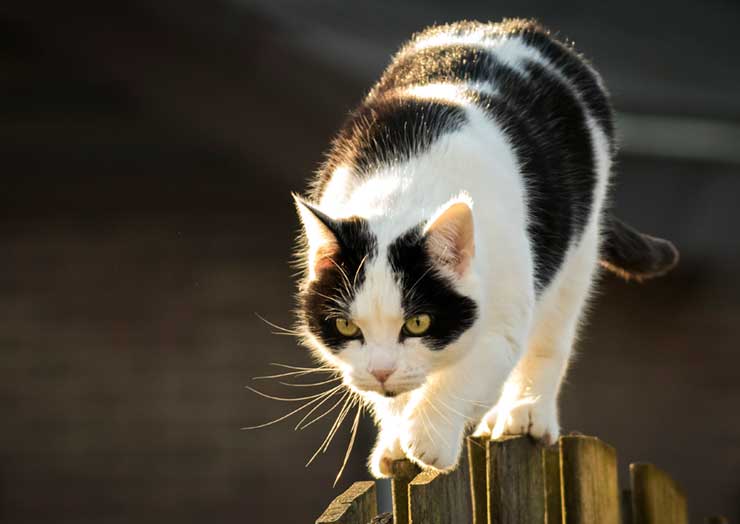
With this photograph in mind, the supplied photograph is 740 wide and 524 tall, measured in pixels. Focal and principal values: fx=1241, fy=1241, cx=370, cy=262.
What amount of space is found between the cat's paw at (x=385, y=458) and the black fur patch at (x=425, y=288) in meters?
0.25

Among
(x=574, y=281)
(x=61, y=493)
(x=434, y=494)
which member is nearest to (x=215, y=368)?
(x=61, y=493)

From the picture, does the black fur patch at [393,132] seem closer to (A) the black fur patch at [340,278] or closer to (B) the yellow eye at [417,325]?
(A) the black fur patch at [340,278]

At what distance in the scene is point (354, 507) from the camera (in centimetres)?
246

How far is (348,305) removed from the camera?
293cm

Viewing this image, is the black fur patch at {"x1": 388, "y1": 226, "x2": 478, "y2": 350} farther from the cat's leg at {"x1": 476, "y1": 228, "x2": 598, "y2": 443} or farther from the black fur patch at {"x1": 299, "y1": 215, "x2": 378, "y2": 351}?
the cat's leg at {"x1": 476, "y1": 228, "x2": 598, "y2": 443}

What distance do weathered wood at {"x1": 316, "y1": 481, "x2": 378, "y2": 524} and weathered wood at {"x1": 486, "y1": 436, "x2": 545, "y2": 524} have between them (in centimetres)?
37

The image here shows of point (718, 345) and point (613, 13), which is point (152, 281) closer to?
point (613, 13)

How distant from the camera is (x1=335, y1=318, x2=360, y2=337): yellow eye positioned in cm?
295

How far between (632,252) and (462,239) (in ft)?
4.36

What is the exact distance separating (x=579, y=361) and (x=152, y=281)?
277 centimetres

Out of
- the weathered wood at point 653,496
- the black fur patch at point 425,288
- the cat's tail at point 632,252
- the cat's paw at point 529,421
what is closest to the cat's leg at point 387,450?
the black fur patch at point 425,288

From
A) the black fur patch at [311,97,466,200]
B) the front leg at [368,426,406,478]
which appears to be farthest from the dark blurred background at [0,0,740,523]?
the front leg at [368,426,406,478]

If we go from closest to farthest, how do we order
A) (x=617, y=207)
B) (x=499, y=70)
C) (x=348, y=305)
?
(x=348, y=305)
(x=499, y=70)
(x=617, y=207)

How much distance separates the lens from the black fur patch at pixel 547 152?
11.4 feet
